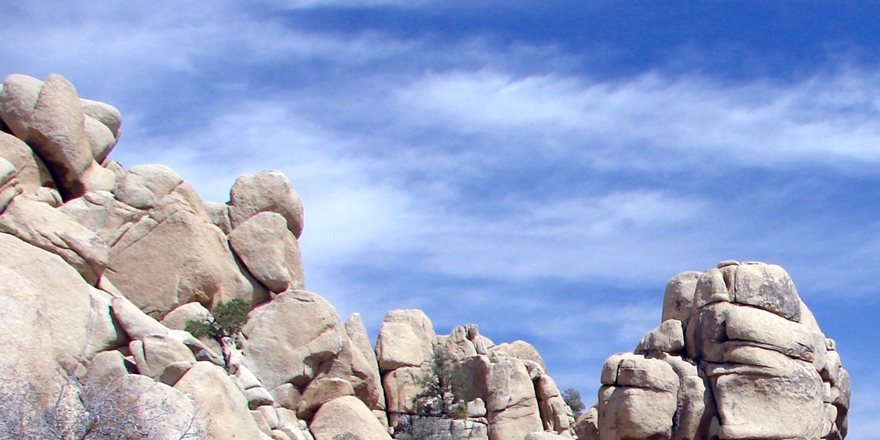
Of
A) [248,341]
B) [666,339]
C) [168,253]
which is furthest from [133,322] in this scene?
[666,339]

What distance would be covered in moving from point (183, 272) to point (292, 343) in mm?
4501

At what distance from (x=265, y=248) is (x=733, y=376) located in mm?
17424

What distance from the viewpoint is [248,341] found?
34500 mm

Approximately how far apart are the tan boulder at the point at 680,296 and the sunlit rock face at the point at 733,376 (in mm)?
1839

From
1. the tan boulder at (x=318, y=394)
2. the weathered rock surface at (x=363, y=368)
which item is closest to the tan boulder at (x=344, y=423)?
the tan boulder at (x=318, y=394)

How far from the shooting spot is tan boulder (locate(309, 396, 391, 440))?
1350 inches

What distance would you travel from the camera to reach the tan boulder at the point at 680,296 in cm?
3428

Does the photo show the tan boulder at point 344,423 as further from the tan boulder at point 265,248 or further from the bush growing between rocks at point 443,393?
the bush growing between rocks at point 443,393

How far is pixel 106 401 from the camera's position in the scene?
1981 cm

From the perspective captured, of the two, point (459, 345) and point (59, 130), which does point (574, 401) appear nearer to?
point (459, 345)

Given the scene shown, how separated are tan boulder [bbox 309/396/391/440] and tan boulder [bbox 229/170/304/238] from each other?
8.98m

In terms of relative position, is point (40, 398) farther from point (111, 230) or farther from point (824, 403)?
point (824, 403)

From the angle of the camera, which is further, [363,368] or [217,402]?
[363,368]

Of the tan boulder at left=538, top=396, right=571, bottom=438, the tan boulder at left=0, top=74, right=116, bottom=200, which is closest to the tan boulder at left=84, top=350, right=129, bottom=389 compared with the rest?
the tan boulder at left=0, top=74, right=116, bottom=200
